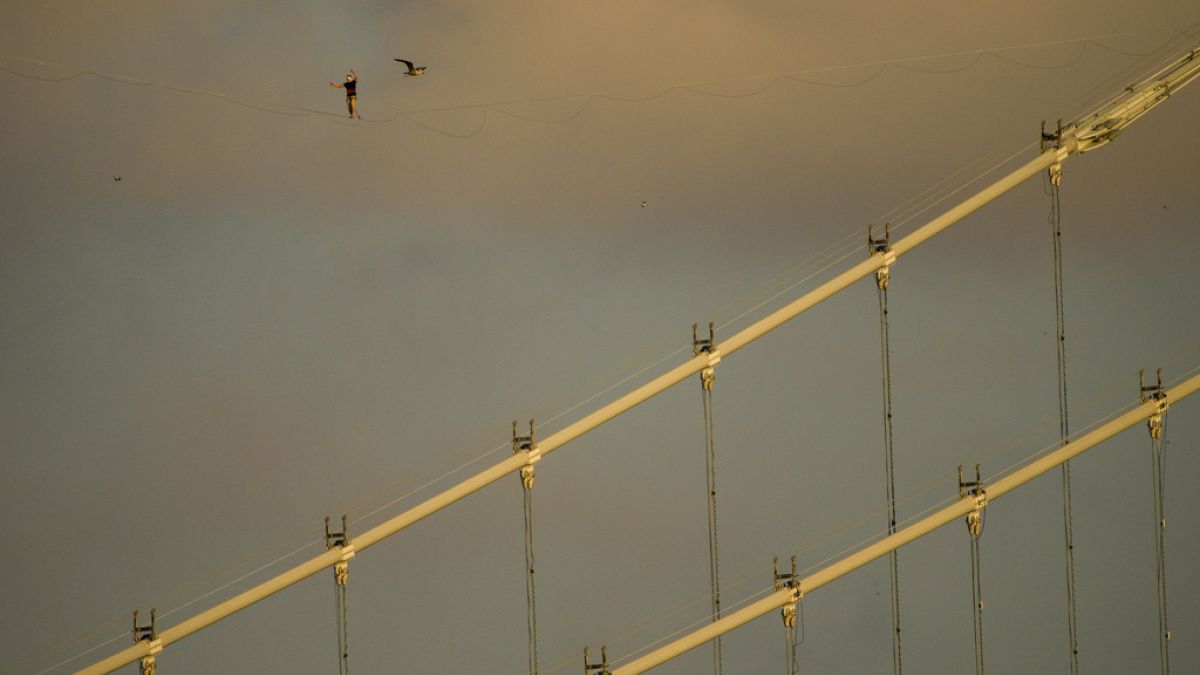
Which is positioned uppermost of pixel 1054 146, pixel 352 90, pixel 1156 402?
pixel 352 90

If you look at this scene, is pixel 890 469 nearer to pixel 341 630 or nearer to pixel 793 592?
pixel 793 592

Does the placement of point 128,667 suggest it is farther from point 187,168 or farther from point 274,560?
point 187,168

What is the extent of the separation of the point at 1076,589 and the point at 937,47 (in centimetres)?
1257

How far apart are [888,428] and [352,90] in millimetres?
13362

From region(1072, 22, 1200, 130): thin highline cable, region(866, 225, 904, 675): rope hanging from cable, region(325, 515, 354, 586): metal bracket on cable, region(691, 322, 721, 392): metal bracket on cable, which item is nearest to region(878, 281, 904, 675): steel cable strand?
region(866, 225, 904, 675): rope hanging from cable

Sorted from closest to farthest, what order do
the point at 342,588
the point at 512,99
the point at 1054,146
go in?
the point at 1054,146, the point at 342,588, the point at 512,99

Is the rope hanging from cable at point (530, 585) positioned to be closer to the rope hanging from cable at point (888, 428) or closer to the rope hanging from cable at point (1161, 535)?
the rope hanging from cable at point (888, 428)

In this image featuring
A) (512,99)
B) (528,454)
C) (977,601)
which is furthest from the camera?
(512,99)

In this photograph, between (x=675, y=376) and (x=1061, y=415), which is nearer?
(x=675, y=376)

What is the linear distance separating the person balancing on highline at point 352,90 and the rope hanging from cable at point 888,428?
1128 centimetres

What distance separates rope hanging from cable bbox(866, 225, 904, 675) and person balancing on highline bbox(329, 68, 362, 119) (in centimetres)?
1128

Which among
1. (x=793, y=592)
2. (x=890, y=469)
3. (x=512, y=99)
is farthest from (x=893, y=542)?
(x=512, y=99)

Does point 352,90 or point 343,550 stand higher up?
point 352,90

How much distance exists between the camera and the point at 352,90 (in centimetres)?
5409
